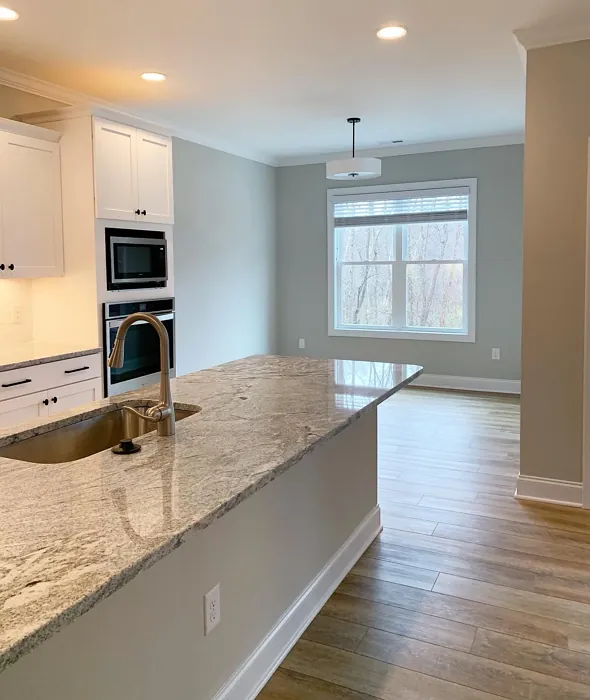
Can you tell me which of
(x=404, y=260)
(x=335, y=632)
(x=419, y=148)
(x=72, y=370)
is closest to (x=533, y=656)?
(x=335, y=632)

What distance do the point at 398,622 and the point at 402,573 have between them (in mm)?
389

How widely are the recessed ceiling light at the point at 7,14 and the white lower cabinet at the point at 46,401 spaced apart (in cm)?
186

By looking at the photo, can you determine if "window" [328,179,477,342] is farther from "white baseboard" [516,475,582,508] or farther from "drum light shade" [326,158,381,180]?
"white baseboard" [516,475,582,508]

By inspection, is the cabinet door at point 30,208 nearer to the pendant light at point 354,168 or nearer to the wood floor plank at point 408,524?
the pendant light at point 354,168

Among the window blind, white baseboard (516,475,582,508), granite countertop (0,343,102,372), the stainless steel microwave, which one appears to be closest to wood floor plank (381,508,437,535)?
white baseboard (516,475,582,508)

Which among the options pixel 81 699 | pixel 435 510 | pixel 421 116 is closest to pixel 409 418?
pixel 435 510

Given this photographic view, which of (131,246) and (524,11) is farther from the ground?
(524,11)

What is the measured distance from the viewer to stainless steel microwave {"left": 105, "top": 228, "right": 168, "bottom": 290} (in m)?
4.14

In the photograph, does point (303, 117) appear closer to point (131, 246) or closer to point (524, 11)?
point (131, 246)

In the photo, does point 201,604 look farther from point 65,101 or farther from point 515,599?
point 65,101

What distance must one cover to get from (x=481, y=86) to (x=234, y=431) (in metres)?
3.62

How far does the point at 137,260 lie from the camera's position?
4.37 meters

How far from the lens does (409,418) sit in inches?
220

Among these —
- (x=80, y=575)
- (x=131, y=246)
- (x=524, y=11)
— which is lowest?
(x=80, y=575)
